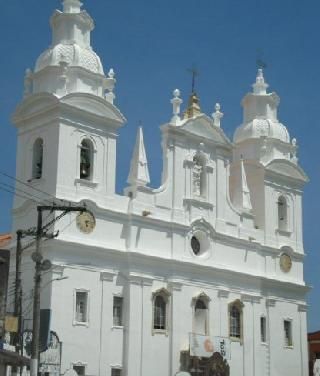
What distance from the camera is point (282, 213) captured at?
5012 centimetres

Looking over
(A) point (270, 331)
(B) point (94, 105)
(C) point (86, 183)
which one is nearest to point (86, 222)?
(C) point (86, 183)

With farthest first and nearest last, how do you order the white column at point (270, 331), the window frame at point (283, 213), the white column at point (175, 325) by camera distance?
the window frame at point (283, 213), the white column at point (270, 331), the white column at point (175, 325)

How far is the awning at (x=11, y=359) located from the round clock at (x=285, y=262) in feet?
70.7

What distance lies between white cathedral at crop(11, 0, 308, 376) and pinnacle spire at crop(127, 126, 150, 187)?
0.06 meters

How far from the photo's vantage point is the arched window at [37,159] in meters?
40.0

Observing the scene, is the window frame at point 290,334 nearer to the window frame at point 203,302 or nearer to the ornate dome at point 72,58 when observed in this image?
the window frame at point 203,302

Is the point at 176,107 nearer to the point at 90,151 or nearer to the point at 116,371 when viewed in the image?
the point at 90,151

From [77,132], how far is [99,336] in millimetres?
9455

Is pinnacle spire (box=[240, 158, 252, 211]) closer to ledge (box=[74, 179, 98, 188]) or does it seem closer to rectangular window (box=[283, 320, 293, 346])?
rectangular window (box=[283, 320, 293, 346])

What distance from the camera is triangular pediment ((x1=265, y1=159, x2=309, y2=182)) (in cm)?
4910

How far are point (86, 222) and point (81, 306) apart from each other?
3.81 meters

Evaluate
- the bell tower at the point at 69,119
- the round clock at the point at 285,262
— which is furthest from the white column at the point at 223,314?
the bell tower at the point at 69,119

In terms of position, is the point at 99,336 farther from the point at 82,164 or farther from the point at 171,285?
the point at 82,164

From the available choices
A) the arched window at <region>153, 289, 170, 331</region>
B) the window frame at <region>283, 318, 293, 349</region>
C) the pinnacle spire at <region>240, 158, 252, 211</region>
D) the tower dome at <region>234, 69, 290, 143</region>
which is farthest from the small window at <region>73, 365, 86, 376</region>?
the tower dome at <region>234, 69, 290, 143</region>
